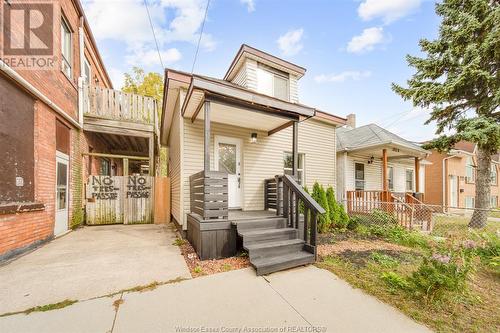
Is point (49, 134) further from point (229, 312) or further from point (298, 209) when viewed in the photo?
point (298, 209)

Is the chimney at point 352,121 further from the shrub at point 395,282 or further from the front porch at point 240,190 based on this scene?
the shrub at point 395,282

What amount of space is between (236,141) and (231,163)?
2.18 feet

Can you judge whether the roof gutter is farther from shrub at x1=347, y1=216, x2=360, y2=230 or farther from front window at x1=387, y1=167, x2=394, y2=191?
front window at x1=387, y1=167, x2=394, y2=191

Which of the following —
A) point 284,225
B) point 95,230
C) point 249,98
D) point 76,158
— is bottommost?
point 95,230

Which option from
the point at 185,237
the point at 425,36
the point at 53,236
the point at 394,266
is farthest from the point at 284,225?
the point at 425,36

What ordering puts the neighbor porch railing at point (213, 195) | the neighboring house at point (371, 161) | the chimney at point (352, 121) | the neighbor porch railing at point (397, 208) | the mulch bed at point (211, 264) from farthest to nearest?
the chimney at point (352, 121)
the neighboring house at point (371, 161)
the neighbor porch railing at point (397, 208)
the neighbor porch railing at point (213, 195)
the mulch bed at point (211, 264)

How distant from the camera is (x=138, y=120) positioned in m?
7.73

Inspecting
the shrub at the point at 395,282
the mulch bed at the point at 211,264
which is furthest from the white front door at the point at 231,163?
the shrub at the point at 395,282

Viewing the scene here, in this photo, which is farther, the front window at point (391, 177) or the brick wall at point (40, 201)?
the front window at point (391, 177)

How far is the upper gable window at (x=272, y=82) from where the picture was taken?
7.46m

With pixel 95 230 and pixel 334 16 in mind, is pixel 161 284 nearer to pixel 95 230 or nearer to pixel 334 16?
pixel 95 230

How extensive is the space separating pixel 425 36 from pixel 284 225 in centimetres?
956

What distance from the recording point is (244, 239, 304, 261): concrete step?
11.6ft

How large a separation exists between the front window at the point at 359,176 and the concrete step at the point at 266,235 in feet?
24.2
